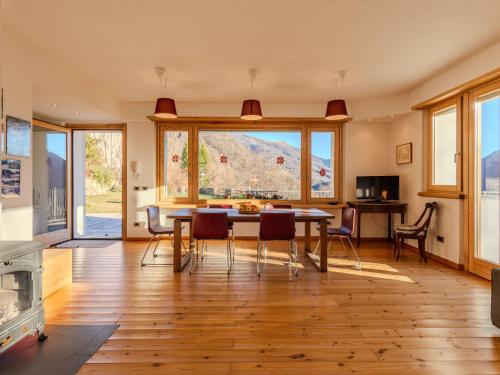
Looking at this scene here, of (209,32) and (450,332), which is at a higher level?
(209,32)

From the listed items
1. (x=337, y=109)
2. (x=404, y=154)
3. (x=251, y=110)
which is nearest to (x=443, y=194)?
(x=404, y=154)

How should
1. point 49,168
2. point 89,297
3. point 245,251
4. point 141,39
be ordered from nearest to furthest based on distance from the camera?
point 89,297 → point 141,39 → point 245,251 → point 49,168

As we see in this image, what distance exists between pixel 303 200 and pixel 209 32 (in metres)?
4.38

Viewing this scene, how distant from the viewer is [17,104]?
3.70m

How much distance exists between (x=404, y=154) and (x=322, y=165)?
1684 millimetres

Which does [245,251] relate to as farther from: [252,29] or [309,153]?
[252,29]

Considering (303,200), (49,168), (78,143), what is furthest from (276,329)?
(78,143)

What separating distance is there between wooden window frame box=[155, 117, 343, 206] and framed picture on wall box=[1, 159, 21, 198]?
3.36 metres

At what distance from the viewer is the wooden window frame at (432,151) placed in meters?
4.79

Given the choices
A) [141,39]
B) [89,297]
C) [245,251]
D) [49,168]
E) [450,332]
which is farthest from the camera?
[49,168]

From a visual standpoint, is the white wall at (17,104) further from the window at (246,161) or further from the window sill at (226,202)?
the window at (246,161)

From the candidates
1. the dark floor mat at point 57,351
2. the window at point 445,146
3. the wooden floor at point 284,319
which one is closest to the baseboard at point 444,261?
the wooden floor at point 284,319

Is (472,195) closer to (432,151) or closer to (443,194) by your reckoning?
(443,194)

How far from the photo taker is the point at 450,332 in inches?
107
